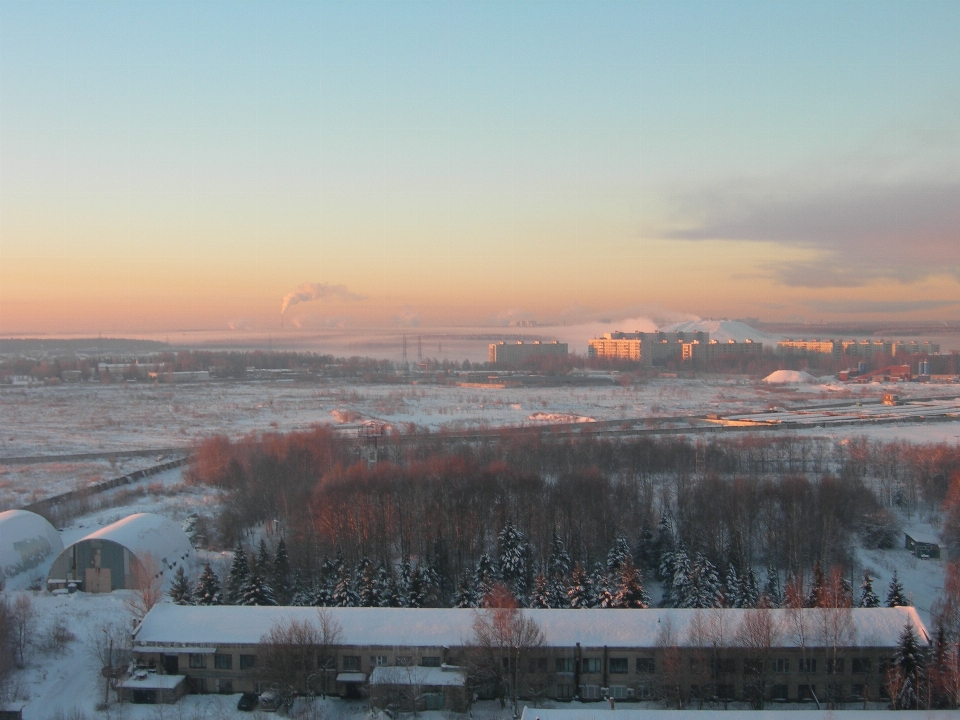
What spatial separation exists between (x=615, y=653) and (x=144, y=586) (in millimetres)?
4905

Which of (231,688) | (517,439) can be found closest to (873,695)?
(231,688)

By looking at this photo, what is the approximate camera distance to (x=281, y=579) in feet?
29.1

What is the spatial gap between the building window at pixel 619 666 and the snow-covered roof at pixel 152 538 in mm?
5241

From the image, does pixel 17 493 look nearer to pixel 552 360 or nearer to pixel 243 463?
pixel 243 463

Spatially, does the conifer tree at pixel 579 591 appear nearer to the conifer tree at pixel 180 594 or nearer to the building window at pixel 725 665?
the building window at pixel 725 665

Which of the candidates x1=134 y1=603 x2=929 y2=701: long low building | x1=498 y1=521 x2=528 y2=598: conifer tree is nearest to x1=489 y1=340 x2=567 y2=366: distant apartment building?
x1=498 y1=521 x2=528 y2=598: conifer tree

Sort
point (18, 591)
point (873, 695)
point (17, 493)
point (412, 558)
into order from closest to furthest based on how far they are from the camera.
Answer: point (873, 695)
point (18, 591)
point (412, 558)
point (17, 493)

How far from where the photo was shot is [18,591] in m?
8.93

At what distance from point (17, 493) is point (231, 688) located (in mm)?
8994

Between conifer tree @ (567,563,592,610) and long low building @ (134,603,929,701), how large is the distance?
912mm

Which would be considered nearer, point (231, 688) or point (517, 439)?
point (231, 688)

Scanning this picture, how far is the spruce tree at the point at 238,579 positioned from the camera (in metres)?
8.30

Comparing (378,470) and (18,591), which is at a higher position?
(378,470)

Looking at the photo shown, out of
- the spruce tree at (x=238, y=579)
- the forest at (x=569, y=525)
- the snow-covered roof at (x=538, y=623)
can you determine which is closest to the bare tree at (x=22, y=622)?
the snow-covered roof at (x=538, y=623)
